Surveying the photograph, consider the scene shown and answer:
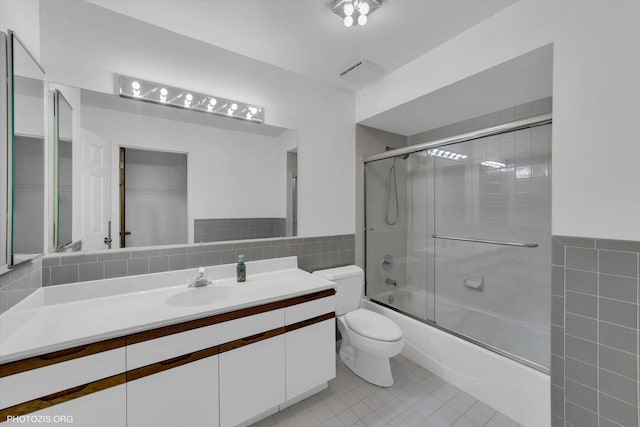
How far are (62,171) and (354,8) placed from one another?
187cm

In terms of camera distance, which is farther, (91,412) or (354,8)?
(354,8)

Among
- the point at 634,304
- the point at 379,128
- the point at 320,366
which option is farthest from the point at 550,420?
the point at 379,128

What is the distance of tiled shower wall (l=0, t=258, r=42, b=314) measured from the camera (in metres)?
1.05

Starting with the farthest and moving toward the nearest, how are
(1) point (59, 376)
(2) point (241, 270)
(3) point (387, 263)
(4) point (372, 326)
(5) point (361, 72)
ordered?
(3) point (387, 263) < (5) point (361, 72) < (4) point (372, 326) < (2) point (241, 270) < (1) point (59, 376)

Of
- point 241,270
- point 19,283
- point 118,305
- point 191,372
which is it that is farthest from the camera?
point 241,270

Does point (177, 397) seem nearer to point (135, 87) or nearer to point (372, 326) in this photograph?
point (372, 326)

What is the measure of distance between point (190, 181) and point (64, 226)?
70cm

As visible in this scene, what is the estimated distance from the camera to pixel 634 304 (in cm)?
112

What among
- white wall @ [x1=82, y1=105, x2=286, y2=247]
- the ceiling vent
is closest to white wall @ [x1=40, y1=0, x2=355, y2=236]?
white wall @ [x1=82, y1=105, x2=286, y2=247]

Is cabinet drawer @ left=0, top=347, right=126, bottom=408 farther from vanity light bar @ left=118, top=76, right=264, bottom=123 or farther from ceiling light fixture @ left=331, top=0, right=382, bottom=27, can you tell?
ceiling light fixture @ left=331, top=0, right=382, bottom=27

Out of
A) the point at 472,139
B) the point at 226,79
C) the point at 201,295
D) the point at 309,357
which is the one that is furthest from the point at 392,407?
the point at 226,79

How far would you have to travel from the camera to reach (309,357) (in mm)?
1652

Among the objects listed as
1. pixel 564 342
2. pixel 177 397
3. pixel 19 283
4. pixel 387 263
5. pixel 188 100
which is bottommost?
pixel 177 397

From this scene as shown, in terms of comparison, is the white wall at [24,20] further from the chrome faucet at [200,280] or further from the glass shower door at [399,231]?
the glass shower door at [399,231]
